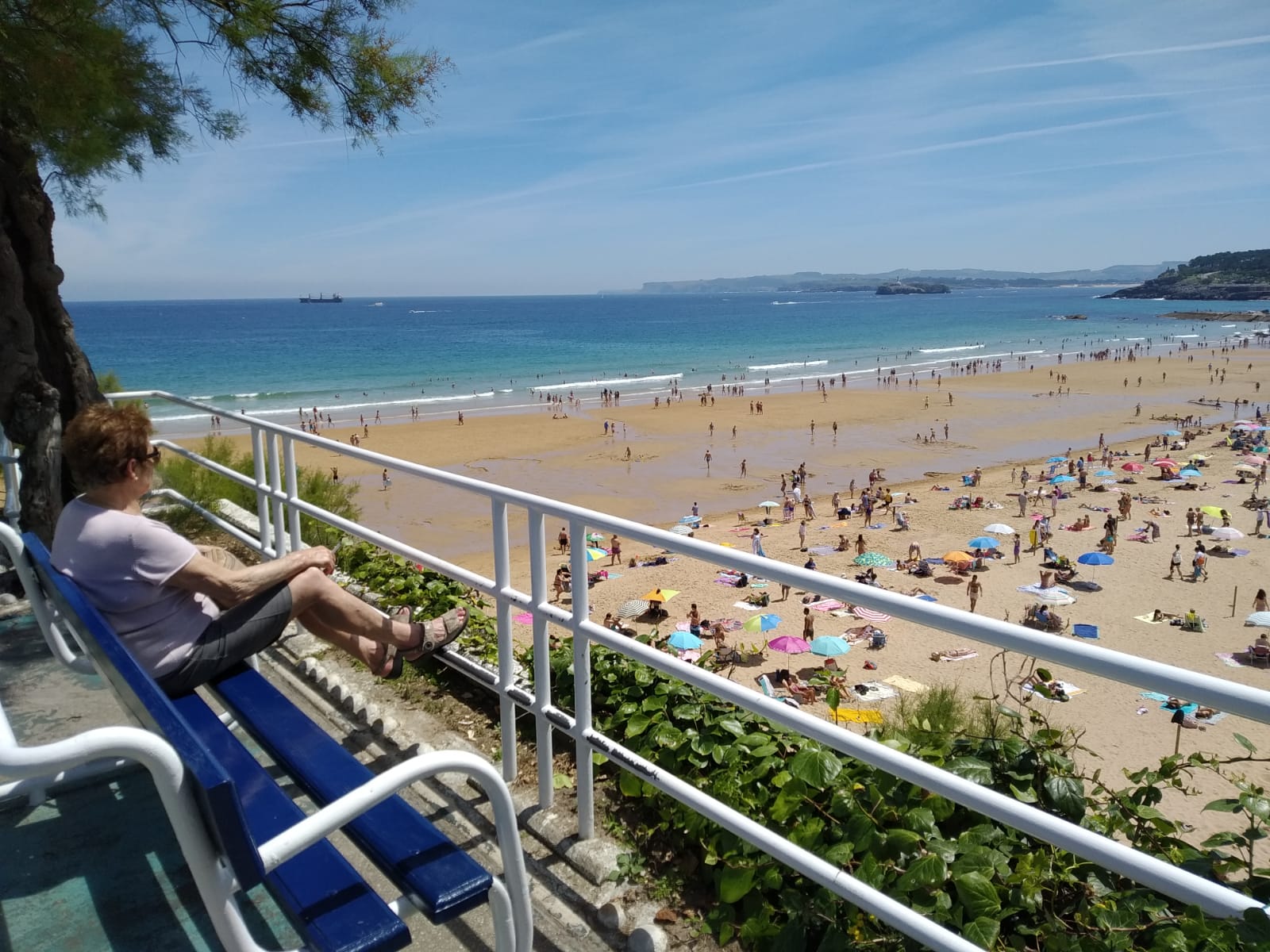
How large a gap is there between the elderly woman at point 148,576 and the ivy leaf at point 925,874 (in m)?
1.90

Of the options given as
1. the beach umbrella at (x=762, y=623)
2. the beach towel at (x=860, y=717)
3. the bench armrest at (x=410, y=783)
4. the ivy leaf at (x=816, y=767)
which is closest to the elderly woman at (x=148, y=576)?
the bench armrest at (x=410, y=783)

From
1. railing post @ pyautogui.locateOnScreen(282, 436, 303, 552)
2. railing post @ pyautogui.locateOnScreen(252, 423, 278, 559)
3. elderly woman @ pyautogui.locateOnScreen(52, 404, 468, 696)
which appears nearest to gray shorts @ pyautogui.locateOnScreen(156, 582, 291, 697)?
elderly woman @ pyautogui.locateOnScreen(52, 404, 468, 696)

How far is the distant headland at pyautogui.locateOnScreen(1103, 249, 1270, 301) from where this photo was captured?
14975 cm

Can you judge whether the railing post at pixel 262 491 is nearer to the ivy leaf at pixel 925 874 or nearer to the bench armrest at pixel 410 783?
the bench armrest at pixel 410 783

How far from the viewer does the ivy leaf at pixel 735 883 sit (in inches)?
92.8

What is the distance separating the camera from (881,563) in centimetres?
1536

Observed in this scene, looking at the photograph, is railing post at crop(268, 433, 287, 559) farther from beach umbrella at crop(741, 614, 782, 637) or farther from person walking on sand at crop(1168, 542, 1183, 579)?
person walking on sand at crop(1168, 542, 1183, 579)

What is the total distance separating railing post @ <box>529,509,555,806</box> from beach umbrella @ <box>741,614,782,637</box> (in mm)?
9540

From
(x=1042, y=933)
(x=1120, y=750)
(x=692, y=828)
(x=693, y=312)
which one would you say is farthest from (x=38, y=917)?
(x=693, y=312)

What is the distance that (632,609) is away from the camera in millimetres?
12539

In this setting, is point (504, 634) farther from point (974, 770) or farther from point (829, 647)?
point (829, 647)

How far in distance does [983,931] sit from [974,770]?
2.10ft

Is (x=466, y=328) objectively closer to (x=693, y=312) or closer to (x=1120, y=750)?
(x=693, y=312)

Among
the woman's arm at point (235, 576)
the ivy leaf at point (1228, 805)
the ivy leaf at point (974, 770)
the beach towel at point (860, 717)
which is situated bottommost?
the beach towel at point (860, 717)
